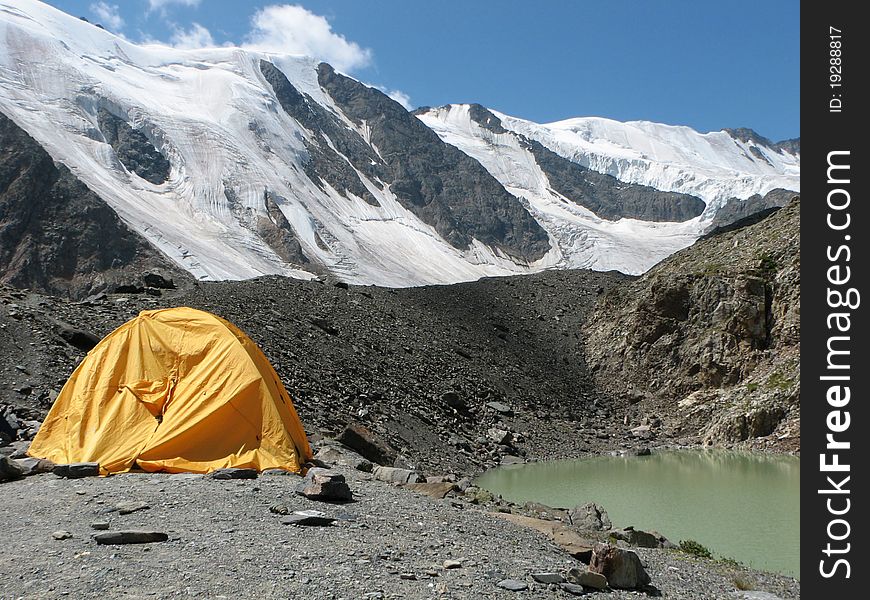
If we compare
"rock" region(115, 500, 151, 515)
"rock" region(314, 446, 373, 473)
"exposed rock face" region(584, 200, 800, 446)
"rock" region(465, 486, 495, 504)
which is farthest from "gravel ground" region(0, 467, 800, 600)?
"exposed rock face" region(584, 200, 800, 446)

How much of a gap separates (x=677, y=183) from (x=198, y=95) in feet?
393

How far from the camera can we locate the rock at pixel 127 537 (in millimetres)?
7531

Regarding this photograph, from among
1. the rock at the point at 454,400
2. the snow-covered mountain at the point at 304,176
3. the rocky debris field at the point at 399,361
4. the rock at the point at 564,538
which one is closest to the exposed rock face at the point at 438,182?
the snow-covered mountain at the point at 304,176

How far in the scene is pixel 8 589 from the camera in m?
6.16

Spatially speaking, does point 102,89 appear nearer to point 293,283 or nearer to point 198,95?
point 198,95

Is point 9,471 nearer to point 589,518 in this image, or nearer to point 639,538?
point 589,518

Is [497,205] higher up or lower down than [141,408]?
higher up

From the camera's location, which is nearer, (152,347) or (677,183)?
(152,347)

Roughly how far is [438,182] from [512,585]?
15700 cm

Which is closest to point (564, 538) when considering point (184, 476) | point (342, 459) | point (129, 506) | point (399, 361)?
point (129, 506)

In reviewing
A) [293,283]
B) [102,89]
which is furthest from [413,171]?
[293,283]

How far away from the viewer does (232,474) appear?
11031 millimetres

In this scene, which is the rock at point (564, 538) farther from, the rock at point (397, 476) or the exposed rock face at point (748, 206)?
the exposed rock face at point (748, 206)

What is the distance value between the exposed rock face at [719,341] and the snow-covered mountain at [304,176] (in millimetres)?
53384
